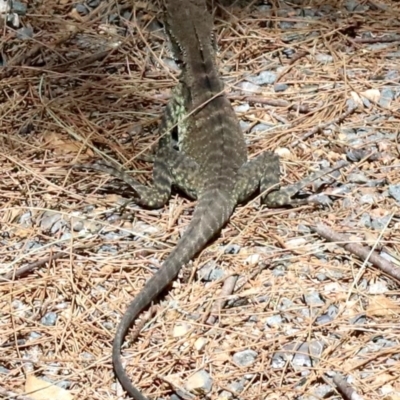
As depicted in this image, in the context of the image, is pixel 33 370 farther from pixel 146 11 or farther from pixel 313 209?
pixel 146 11

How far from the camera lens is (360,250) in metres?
4.23

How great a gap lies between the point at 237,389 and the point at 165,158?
5.44ft

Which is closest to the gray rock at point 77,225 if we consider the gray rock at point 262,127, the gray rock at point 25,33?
the gray rock at point 262,127

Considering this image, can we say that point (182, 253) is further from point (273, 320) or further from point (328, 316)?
point (328, 316)

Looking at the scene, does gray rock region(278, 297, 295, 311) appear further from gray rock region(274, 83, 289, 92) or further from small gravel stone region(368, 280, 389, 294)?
gray rock region(274, 83, 289, 92)

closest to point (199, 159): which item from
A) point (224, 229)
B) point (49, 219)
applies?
point (224, 229)

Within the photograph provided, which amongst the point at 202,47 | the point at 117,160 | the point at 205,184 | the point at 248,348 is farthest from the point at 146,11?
the point at 248,348

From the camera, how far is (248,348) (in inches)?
150

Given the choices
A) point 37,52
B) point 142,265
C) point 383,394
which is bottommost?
point 383,394

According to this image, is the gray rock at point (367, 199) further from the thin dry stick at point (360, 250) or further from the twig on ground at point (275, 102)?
the twig on ground at point (275, 102)

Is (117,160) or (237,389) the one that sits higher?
(117,160)

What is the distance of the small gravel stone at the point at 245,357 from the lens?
3.75 m

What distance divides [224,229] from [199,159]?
1.79 feet

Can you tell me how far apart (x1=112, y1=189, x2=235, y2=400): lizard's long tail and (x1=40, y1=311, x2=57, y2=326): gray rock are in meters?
0.39
